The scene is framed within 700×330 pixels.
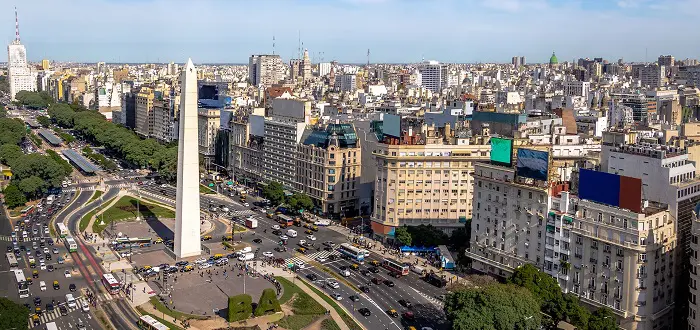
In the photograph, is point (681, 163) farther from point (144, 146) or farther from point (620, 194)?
point (144, 146)

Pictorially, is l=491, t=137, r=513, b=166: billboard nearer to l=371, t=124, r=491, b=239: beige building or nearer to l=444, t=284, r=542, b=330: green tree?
l=371, t=124, r=491, b=239: beige building

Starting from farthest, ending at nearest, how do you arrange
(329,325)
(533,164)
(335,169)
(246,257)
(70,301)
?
(335,169)
(246,257)
(70,301)
(533,164)
(329,325)

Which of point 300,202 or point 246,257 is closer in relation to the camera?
point 246,257

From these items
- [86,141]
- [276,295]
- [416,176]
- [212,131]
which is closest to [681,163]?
[416,176]

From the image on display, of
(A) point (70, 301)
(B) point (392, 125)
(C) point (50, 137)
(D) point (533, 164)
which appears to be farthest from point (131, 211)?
(C) point (50, 137)

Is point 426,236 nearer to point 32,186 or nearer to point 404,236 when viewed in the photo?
point 404,236

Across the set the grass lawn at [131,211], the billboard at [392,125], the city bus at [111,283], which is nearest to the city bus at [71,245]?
the grass lawn at [131,211]
